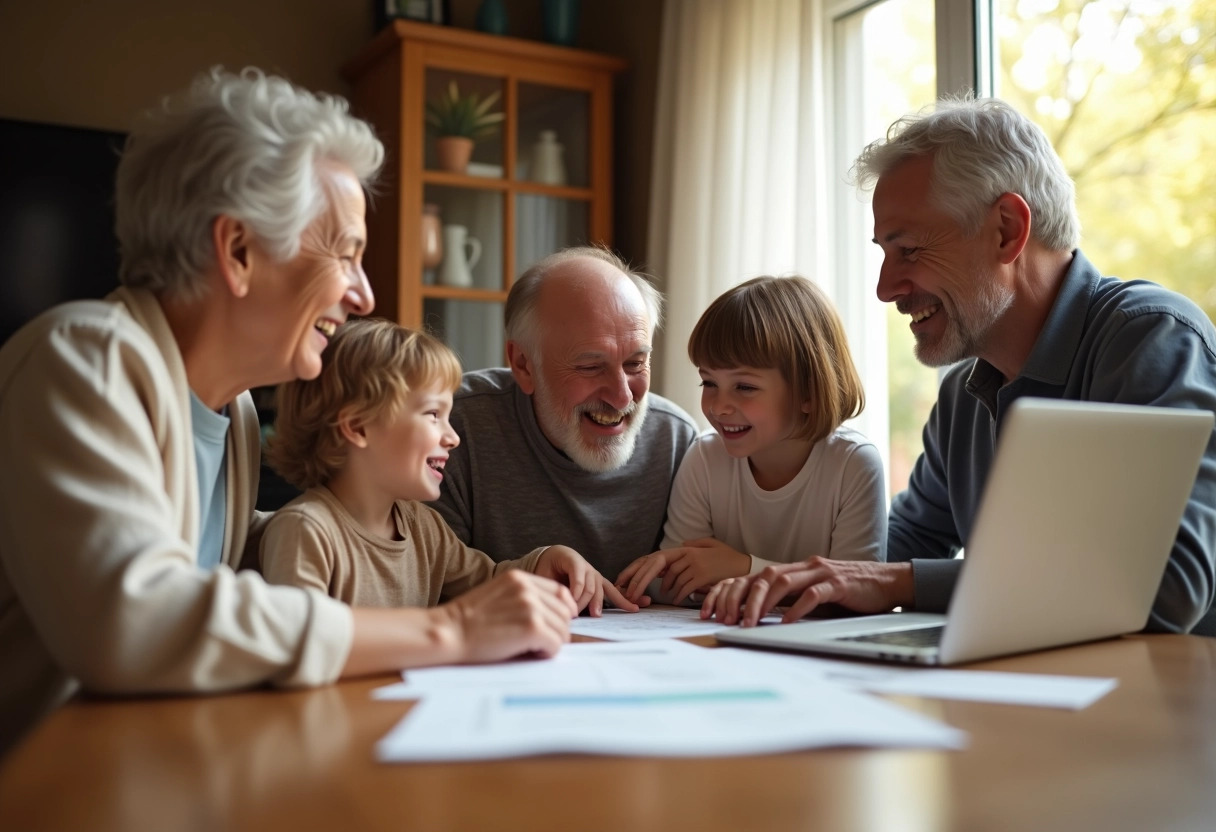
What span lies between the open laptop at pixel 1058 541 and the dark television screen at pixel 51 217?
3.12 meters

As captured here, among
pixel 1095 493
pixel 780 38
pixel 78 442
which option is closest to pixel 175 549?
pixel 78 442

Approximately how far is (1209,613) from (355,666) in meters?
1.30

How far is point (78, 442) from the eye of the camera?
0.94 m

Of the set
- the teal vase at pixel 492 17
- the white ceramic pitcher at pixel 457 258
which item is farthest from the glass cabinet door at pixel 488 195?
the teal vase at pixel 492 17

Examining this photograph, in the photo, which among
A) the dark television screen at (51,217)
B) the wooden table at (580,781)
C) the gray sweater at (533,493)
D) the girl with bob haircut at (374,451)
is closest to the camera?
the wooden table at (580,781)

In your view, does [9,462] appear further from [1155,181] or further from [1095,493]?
[1155,181]

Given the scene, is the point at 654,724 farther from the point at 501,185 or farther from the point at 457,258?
the point at 501,185

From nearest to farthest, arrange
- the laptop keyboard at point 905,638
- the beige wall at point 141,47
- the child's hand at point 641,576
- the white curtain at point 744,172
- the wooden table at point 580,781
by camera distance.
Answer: the wooden table at point 580,781 < the laptop keyboard at point 905,638 < the child's hand at point 641,576 < the white curtain at point 744,172 < the beige wall at point 141,47

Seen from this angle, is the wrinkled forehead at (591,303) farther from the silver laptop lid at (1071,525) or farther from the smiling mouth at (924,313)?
the silver laptop lid at (1071,525)

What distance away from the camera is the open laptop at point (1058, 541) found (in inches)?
39.7

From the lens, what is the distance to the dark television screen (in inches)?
140

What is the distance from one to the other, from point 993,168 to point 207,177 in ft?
4.07

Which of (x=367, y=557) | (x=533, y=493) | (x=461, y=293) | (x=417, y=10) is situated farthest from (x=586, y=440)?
(x=417, y=10)

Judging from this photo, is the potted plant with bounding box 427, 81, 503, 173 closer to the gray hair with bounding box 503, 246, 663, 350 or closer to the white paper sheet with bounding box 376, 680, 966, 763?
the gray hair with bounding box 503, 246, 663, 350
